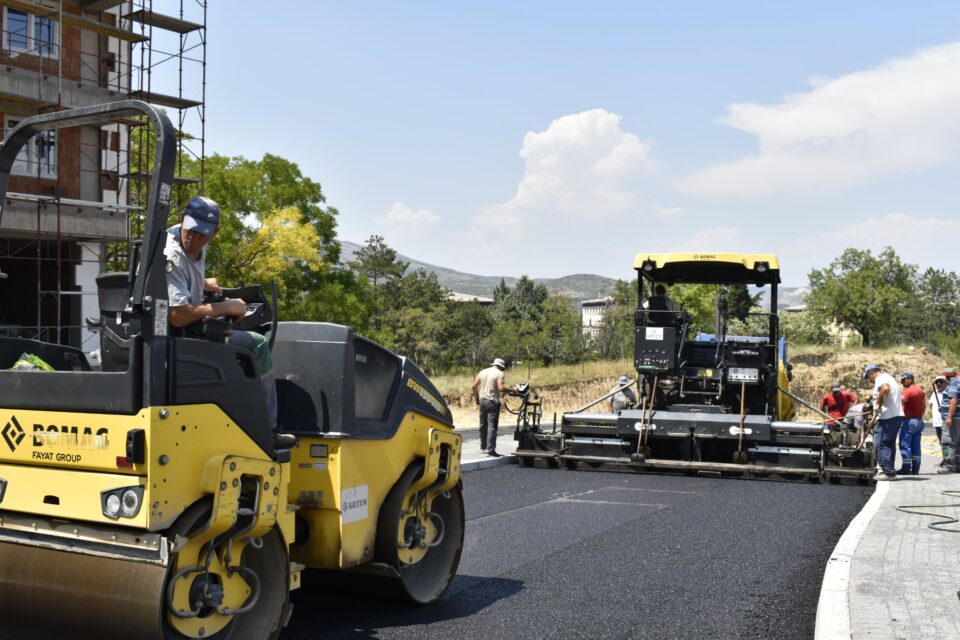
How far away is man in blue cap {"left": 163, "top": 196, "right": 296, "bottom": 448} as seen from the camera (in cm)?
417

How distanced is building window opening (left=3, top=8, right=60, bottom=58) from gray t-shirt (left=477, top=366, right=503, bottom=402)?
1566 cm

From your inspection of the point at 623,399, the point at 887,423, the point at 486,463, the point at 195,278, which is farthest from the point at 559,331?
the point at 195,278

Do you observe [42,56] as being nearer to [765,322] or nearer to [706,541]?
[765,322]

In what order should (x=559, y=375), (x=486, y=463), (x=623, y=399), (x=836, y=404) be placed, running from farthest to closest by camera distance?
1. (x=559, y=375)
2. (x=623, y=399)
3. (x=836, y=404)
4. (x=486, y=463)

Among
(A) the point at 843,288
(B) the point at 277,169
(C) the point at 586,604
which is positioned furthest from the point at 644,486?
(A) the point at 843,288

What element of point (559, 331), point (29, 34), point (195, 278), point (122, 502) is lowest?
point (122, 502)

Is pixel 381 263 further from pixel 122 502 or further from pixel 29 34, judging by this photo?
pixel 122 502

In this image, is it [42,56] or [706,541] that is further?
[42,56]

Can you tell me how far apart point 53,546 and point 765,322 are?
42.7ft

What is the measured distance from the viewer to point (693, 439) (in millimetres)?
13055

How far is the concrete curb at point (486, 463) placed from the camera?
1363cm

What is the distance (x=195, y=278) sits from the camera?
4.32 metres

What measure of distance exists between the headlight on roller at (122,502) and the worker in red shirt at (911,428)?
1200 cm

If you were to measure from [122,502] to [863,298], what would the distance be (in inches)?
2331
